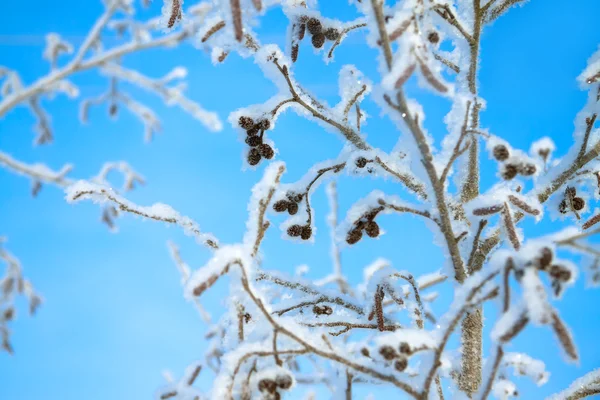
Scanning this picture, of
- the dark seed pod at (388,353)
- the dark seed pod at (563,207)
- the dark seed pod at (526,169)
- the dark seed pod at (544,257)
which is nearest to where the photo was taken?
the dark seed pod at (544,257)

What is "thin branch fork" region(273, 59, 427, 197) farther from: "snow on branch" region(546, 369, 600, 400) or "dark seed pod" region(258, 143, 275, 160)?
"snow on branch" region(546, 369, 600, 400)

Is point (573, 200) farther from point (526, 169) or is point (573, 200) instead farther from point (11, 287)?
point (11, 287)

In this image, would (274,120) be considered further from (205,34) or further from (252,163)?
(205,34)

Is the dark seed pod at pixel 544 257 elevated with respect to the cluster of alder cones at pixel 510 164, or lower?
lower

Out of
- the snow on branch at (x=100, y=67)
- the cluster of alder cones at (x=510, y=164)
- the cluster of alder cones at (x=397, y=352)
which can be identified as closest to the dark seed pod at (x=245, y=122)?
the cluster of alder cones at (x=510, y=164)

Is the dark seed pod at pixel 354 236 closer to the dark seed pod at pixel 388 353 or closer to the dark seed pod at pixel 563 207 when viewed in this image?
the dark seed pod at pixel 388 353
